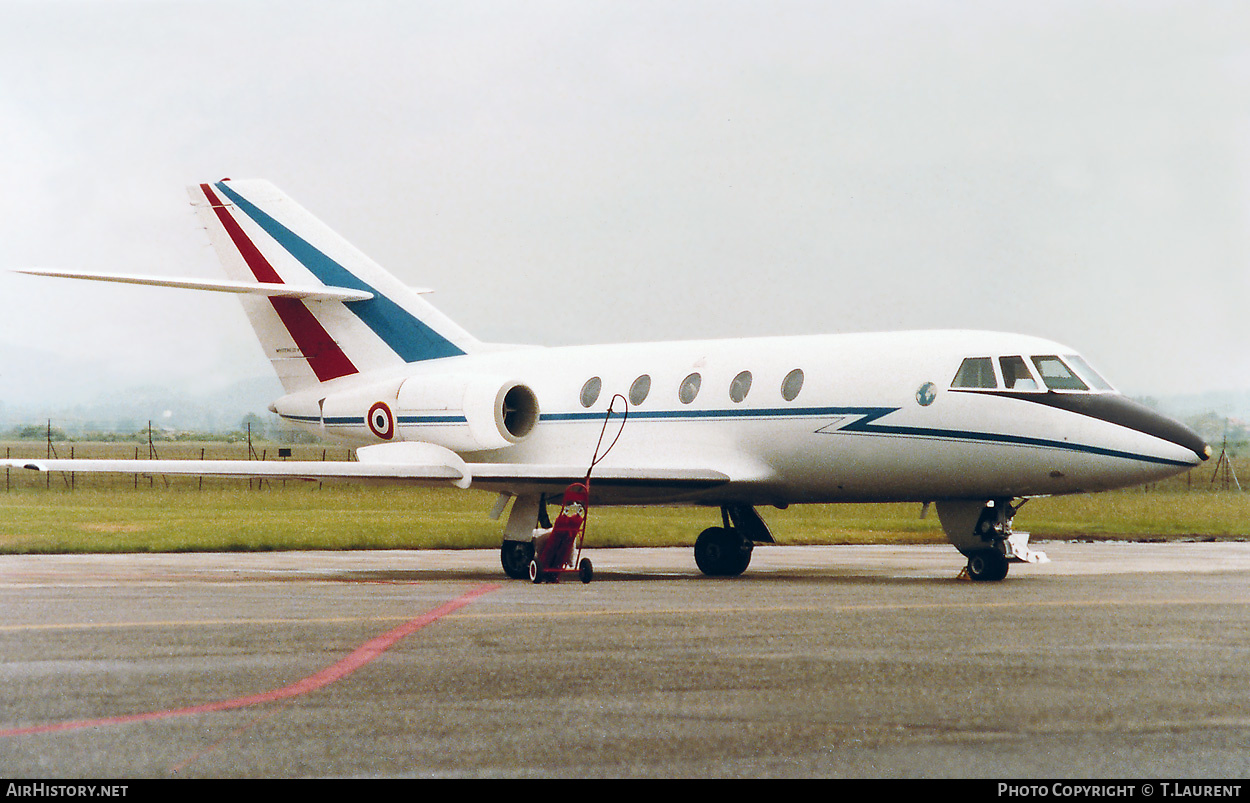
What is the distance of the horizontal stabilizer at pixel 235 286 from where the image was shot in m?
20.7

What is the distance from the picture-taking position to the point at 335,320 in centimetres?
2414

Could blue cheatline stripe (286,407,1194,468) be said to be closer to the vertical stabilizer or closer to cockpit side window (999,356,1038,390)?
cockpit side window (999,356,1038,390)

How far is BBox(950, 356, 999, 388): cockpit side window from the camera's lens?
17719 mm

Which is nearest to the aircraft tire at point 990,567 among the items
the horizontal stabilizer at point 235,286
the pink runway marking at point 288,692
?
the pink runway marking at point 288,692

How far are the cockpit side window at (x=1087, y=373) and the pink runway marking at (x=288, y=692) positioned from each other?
9205 millimetres

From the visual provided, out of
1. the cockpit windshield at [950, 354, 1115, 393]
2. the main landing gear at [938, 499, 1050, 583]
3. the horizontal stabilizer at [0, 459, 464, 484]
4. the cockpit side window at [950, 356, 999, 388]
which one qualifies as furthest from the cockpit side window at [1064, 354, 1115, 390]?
the horizontal stabilizer at [0, 459, 464, 484]

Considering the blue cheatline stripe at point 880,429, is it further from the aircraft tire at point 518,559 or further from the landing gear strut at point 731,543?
the aircraft tire at point 518,559

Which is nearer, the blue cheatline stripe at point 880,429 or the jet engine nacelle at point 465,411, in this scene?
the blue cheatline stripe at point 880,429

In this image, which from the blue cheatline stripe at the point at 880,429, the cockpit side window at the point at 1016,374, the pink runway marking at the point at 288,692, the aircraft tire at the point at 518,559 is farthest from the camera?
the aircraft tire at the point at 518,559

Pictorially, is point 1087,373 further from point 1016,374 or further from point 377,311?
point 377,311

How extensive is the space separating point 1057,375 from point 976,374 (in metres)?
0.97

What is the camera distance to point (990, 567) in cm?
1823

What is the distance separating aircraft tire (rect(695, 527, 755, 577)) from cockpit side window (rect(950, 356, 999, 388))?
15.3 feet

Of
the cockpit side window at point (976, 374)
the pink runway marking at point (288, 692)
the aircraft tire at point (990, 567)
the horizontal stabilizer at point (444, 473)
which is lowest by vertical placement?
the aircraft tire at point (990, 567)
